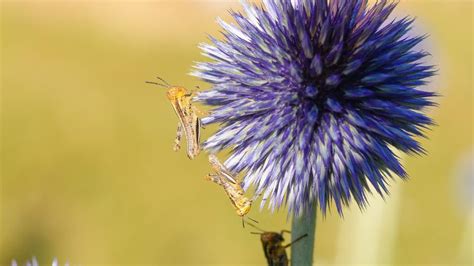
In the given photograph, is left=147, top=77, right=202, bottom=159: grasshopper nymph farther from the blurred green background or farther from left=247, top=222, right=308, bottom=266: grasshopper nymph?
the blurred green background

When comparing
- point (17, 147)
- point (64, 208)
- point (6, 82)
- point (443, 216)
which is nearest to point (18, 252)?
point (64, 208)

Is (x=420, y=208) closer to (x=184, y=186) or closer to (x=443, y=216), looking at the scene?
(x=443, y=216)

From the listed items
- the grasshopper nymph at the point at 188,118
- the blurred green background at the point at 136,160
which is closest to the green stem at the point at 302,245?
the grasshopper nymph at the point at 188,118

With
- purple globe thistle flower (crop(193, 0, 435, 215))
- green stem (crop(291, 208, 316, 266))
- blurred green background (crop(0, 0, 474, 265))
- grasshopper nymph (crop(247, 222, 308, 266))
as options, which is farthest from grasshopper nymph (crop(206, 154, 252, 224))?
blurred green background (crop(0, 0, 474, 265))

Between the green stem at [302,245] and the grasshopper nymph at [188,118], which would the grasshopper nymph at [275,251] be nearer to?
the green stem at [302,245]

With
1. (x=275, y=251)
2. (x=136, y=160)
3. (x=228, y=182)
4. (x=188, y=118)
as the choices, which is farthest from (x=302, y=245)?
(x=136, y=160)
